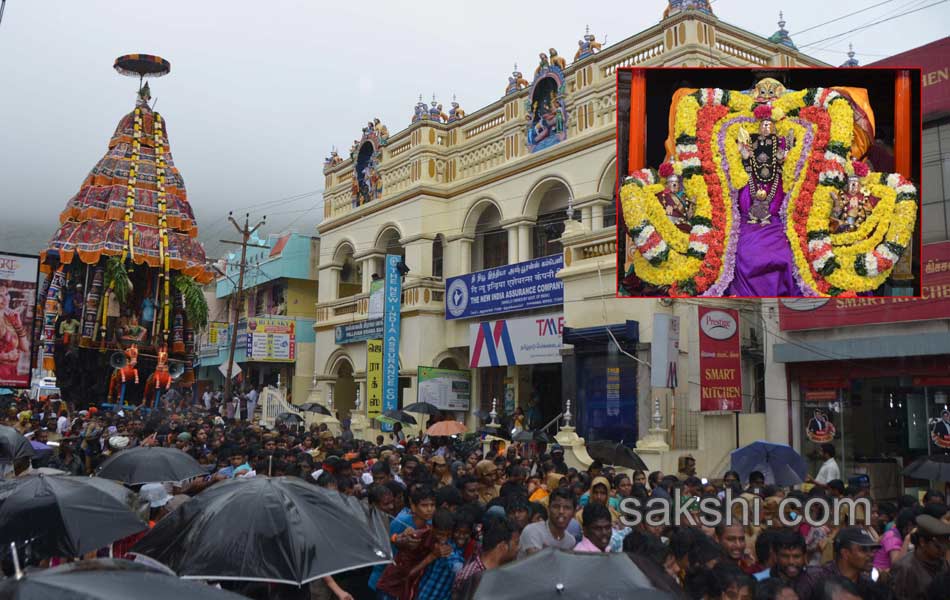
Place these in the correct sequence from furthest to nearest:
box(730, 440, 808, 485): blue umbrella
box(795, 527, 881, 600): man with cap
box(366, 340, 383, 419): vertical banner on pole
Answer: box(366, 340, 383, 419): vertical banner on pole
box(730, 440, 808, 485): blue umbrella
box(795, 527, 881, 600): man with cap

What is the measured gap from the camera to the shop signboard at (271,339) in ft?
116

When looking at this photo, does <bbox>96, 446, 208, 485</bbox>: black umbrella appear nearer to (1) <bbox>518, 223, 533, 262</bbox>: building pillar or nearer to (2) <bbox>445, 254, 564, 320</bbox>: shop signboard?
(2) <bbox>445, 254, 564, 320</bbox>: shop signboard

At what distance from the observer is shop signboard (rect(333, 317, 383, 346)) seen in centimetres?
2623

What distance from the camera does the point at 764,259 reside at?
11.4m

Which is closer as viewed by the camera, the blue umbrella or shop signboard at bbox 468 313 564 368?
the blue umbrella

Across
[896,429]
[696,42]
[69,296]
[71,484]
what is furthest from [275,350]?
[71,484]

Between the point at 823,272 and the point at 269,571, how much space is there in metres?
8.99

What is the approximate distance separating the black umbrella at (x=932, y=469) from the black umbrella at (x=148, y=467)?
8233mm

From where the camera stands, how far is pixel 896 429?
14.9 meters

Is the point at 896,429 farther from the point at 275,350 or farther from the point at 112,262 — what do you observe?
the point at 112,262

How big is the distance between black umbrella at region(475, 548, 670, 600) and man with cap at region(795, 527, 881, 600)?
6.58 ft

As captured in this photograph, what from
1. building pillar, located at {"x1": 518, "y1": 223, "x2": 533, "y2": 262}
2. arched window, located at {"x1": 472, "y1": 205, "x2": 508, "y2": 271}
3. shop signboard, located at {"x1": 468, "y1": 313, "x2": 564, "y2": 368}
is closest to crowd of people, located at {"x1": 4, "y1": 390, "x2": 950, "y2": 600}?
shop signboard, located at {"x1": 468, "y1": 313, "x2": 564, "y2": 368}

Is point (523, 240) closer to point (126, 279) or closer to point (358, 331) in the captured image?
point (358, 331)

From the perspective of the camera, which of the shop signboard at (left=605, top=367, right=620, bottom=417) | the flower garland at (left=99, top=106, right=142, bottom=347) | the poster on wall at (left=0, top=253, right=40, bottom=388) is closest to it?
the poster on wall at (left=0, top=253, right=40, bottom=388)
